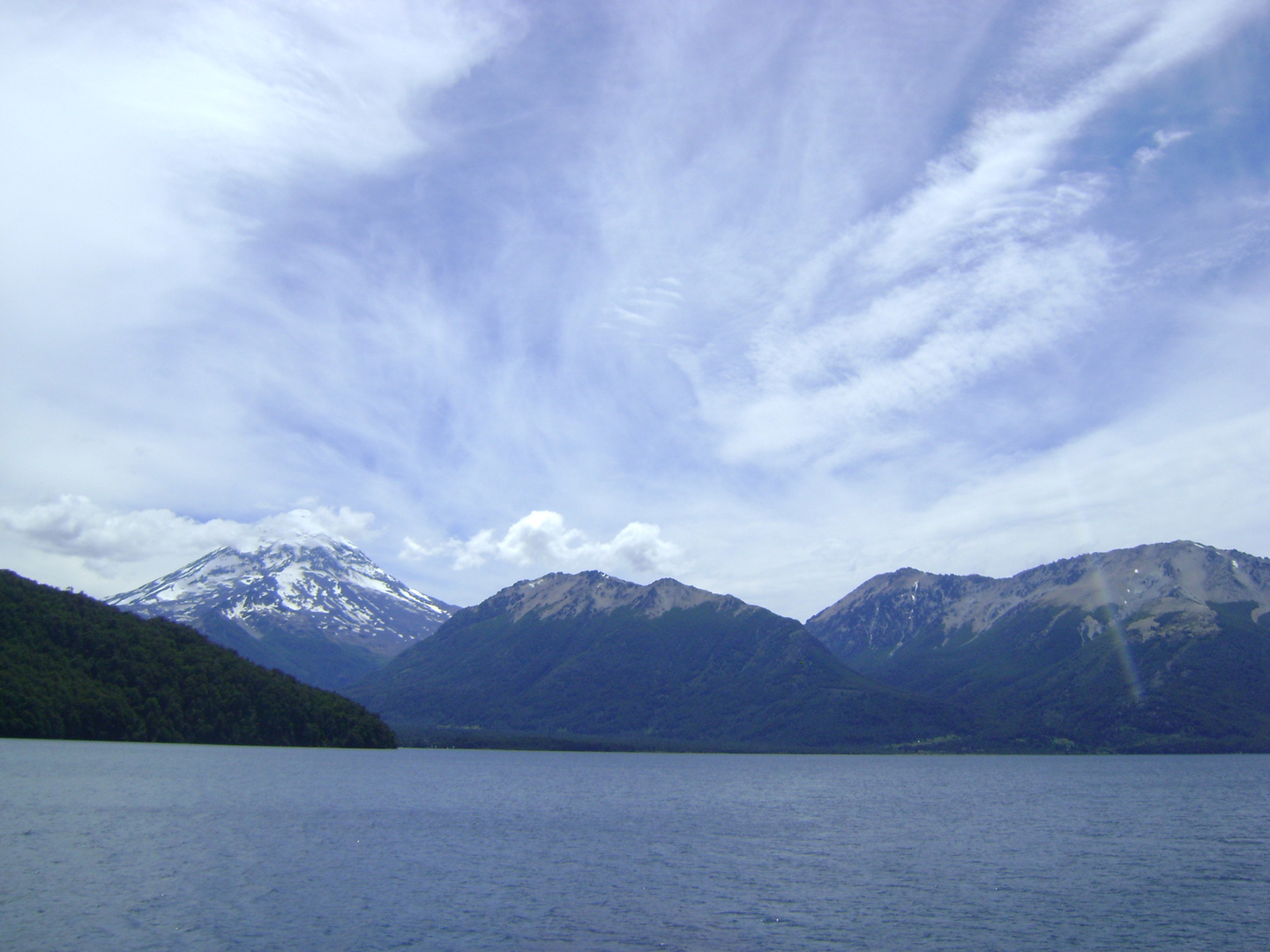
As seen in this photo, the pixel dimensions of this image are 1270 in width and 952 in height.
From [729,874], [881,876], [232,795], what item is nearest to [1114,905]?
[881,876]

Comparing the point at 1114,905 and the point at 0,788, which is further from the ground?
the point at 0,788

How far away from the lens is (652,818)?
131 metres

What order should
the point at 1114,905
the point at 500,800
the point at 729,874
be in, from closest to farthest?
1. the point at 1114,905
2. the point at 729,874
3. the point at 500,800

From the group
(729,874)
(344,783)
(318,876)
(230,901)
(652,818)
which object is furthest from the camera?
(344,783)

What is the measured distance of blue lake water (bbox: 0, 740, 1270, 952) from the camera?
56500mm

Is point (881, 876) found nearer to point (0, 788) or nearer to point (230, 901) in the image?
point (230, 901)

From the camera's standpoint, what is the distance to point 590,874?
261 ft

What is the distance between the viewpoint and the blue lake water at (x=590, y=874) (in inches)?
2224

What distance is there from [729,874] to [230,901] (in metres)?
42.6

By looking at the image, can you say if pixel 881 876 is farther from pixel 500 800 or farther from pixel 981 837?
pixel 500 800

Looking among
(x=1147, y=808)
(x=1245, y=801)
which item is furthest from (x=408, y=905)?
(x=1245, y=801)

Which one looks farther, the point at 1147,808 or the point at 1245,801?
the point at 1245,801

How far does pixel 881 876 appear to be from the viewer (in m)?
80.3

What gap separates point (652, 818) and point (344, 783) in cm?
7409
